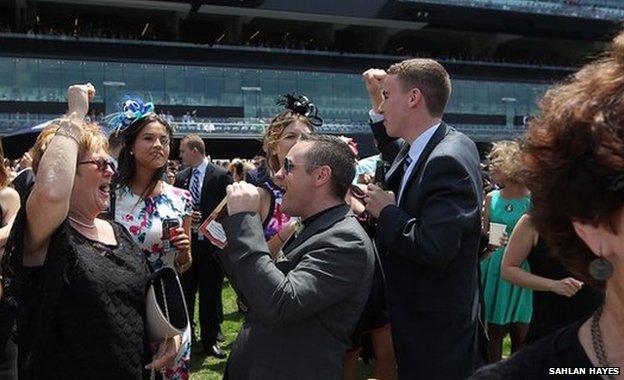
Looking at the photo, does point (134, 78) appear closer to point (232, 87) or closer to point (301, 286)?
point (232, 87)

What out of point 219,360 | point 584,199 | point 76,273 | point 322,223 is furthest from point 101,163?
point 219,360

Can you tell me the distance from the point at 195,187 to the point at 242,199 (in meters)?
4.79

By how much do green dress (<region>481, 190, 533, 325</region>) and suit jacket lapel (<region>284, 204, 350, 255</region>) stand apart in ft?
9.13

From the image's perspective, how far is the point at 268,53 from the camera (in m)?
47.4

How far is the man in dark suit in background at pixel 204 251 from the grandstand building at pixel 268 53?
31516mm

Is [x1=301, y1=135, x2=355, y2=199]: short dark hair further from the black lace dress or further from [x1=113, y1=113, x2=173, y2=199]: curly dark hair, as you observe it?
[x1=113, y1=113, x2=173, y2=199]: curly dark hair

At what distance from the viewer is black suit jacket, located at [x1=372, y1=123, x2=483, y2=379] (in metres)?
2.85

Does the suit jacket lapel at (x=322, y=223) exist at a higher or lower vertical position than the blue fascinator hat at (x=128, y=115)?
lower

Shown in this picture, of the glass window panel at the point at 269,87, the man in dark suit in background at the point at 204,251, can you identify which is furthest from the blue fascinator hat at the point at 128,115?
the glass window panel at the point at 269,87

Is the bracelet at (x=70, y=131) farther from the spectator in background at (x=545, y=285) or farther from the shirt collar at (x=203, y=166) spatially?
the shirt collar at (x=203, y=166)

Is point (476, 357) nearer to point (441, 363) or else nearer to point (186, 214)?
point (441, 363)

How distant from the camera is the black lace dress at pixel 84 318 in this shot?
246cm

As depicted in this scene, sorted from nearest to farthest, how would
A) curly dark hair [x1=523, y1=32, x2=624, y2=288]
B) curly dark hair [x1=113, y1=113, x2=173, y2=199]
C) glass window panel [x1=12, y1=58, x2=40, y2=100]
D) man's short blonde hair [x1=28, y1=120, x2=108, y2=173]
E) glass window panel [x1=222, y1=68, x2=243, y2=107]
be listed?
1. curly dark hair [x1=523, y1=32, x2=624, y2=288]
2. man's short blonde hair [x1=28, y1=120, x2=108, y2=173]
3. curly dark hair [x1=113, y1=113, x2=173, y2=199]
4. glass window panel [x1=12, y1=58, x2=40, y2=100]
5. glass window panel [x1=222, y1=68, x2=243, y2=107]

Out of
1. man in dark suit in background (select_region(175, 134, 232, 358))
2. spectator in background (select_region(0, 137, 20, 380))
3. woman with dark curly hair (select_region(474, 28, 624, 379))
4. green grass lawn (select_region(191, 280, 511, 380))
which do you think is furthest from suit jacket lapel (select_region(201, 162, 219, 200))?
woman with dark curly hair (select_region(474, 28, 624, 379))
